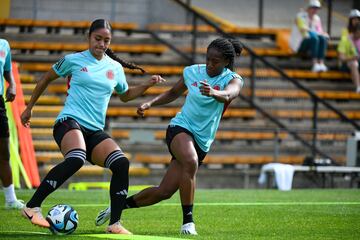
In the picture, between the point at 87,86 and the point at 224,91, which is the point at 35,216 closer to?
the point at 87,86

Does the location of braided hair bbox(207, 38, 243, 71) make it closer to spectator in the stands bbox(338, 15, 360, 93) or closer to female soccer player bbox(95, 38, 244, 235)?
female soccer player bbox(95, 38, 244, 235)

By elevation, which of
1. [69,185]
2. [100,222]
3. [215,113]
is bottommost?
[69,185]

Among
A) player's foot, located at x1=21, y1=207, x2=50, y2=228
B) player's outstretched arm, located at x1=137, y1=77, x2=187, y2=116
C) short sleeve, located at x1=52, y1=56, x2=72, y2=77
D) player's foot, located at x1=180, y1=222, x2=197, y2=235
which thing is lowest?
player's foot, located at x1=180, y1=222, x2=197, y2=235

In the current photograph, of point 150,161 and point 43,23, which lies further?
point 43,23

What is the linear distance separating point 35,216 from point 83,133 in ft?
3.33

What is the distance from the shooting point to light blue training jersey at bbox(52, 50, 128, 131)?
10586mm

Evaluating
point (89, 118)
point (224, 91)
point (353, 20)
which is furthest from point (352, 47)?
point (89, 118)

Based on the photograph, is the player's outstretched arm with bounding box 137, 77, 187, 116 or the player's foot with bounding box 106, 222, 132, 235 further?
the player's outstretched arm with bounding box 137, 77, 187, 116

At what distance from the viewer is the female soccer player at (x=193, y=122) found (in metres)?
A: 10.6

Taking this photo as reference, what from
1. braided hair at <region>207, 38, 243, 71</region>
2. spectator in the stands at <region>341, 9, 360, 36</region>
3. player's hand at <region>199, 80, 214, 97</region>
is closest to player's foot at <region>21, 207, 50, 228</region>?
player's hand at <region>199, 80, 214, 97</region>

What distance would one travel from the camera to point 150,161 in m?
21.5

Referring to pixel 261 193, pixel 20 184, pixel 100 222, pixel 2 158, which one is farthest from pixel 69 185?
pixel 100 222

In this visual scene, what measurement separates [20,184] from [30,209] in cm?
970

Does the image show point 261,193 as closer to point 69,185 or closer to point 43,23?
point 69,185
